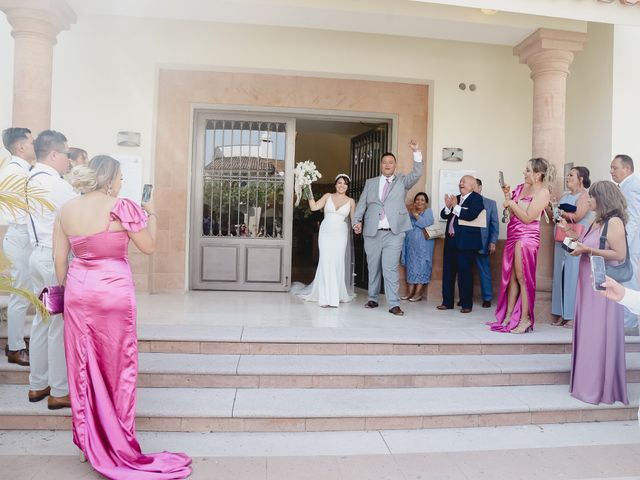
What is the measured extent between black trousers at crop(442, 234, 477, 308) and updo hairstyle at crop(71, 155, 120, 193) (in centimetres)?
489

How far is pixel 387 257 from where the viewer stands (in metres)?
6.52

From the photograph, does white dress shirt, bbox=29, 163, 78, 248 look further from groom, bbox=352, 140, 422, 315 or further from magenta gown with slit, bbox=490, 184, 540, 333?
magenta gown with slit, bbox=490, 184, 540, 333

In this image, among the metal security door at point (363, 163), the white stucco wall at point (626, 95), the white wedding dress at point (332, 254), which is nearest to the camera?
the white wedding dress at point (332, 254)

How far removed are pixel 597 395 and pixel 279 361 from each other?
8.76 ft

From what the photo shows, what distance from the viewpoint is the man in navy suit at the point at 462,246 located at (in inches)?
267

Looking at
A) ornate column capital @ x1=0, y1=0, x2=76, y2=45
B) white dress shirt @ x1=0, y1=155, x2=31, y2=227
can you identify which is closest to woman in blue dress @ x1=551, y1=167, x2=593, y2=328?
white dress shirt @ x1=0, y1=155, x2=31, y2=227

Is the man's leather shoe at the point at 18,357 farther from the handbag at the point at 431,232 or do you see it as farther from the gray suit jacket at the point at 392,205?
the handbag at the point at 431,232

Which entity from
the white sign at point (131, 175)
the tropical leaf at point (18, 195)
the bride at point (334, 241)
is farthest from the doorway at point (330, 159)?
the tropical leaf at point (18, 195)

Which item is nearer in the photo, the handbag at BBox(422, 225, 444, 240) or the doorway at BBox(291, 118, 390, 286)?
the handbag at BBox(422, 225, 444, 240)

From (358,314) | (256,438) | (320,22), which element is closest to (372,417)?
(256,438)

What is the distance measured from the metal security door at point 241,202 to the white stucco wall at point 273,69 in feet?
2.78

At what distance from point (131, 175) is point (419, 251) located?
428cm

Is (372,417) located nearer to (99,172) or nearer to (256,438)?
(256,438)

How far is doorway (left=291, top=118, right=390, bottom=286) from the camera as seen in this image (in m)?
8.67
